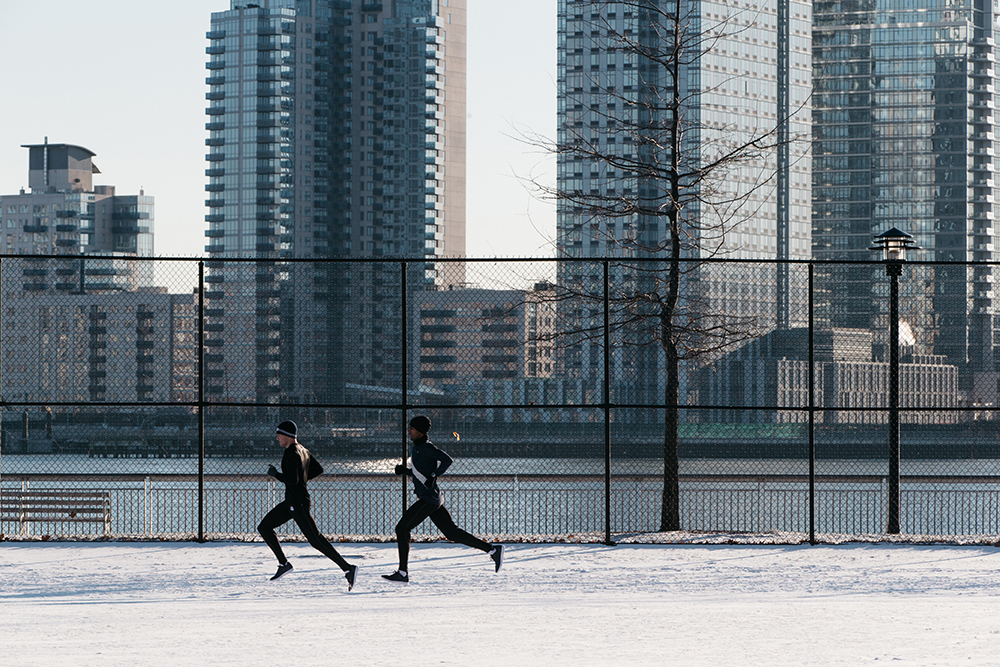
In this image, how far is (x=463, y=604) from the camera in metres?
10.2

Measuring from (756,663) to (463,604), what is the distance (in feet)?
10.2

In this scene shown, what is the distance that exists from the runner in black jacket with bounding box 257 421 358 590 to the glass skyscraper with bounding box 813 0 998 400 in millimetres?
166162

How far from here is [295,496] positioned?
34.6 ft

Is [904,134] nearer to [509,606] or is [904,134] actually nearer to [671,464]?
[671,464]

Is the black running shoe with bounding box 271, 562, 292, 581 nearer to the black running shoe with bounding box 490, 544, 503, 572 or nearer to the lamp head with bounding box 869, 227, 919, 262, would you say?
the black running shoe with bounding box 490, 544, 503, 572

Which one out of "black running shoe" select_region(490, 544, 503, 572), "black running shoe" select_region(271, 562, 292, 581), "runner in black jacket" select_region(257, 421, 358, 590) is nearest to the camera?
"runner in black jacket" select_region(257, 421, 358, 590)

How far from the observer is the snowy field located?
8375 millimetres

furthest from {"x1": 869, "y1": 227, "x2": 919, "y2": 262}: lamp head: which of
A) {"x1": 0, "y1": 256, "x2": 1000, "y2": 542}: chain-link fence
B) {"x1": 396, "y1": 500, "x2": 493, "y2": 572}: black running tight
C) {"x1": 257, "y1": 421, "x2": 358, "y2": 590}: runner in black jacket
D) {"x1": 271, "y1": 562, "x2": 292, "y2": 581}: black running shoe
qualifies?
{"x1": 0, "y1": 256, "x2": 1000, "y2": 542}: chain-link fence

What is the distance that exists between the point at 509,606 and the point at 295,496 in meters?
2.32

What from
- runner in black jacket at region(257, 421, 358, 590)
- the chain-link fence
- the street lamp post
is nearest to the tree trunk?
the street lamp post

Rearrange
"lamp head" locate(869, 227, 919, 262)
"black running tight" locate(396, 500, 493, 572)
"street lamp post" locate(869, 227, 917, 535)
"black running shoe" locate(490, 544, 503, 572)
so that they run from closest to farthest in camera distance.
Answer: "black running tight" locate(396, 500, 493, 572), "black running shoe" locate(490, 544, 503, 572), "street lamp post" locate(869, 227, 917, 535), "lamp head" locate(869, 227, 919, 262)

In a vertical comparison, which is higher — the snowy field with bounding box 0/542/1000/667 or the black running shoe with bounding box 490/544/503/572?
the black running shoe with bounding box 490/544/503/572

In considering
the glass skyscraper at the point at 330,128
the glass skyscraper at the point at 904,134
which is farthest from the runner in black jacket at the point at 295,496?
the glass skyscraper at the point at 904,134

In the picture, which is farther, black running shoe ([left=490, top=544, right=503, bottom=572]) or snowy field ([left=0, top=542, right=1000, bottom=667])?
black running shoe ([left=490, top=544, right=503, bottom=572])
